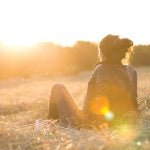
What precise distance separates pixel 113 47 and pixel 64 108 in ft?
3.95

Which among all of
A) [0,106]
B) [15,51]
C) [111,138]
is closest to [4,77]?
[15,51]

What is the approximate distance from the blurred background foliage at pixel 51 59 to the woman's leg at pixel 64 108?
822 inches

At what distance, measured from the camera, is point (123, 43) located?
5688mm

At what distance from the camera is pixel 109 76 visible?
5758 mm

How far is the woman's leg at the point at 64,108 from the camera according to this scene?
238 inches

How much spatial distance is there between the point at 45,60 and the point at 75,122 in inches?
967

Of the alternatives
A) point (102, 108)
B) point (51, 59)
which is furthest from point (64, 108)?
point (51, 59)

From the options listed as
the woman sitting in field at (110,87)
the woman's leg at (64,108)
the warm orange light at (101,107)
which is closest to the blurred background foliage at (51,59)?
the woman's leg at (64,108)

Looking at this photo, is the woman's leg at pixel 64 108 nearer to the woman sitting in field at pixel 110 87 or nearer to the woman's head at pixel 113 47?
the woman sitting in field at pixel 110 87

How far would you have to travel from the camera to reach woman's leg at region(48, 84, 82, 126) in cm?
604

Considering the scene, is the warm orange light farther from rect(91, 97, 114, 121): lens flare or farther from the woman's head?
the woman's head

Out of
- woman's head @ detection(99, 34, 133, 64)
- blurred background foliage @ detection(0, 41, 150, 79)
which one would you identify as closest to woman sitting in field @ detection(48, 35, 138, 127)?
woman's head @ detection(99, 34, 133, 64)

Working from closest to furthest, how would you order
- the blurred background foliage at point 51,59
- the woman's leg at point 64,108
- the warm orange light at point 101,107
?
the warm orange light at point 101,107 < the woman's leg at point 64,108 < the blurred background foliage at point 51,59

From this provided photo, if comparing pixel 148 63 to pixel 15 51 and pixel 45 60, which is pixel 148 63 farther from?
pixel 15 51
